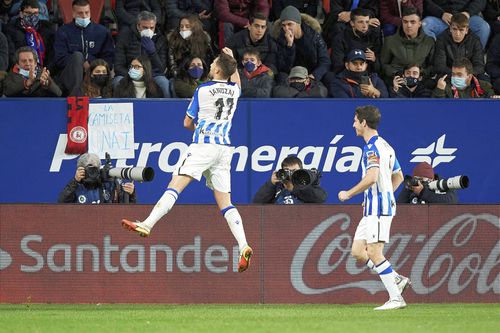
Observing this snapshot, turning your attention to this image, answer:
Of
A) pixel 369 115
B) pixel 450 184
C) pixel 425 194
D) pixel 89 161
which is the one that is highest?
pixel 369 115

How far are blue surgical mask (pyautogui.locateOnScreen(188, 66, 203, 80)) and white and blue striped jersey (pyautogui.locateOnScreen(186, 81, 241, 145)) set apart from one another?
3.80 meters

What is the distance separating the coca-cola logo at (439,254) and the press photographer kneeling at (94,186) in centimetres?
212

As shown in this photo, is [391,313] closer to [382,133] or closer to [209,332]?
[209,332]

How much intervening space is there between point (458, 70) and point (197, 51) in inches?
128

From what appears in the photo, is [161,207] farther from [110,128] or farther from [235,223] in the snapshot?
[110,128]

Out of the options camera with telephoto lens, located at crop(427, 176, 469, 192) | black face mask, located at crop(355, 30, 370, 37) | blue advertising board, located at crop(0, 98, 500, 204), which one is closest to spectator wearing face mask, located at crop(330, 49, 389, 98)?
blue advertising board, located at crop(0, 98, 500, 204)

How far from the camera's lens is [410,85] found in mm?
17078

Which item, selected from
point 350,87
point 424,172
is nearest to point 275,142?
point 350,87

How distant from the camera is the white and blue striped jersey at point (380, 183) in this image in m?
12.2

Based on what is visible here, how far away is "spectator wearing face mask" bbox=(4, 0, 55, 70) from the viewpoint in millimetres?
17250

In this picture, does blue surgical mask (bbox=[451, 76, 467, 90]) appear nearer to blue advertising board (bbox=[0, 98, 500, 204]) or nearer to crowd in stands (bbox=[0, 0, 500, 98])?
crowd in stands (bbox=[0, 0, 500, 98])

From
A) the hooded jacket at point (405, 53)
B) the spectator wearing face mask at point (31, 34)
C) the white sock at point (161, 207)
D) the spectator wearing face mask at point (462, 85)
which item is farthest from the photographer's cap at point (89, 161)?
the spectator wearing face mask at point (462, 85)

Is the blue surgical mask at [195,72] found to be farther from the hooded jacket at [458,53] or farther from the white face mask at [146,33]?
the hooded jacket at [458,53]

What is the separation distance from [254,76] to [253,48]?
1.17 ft
